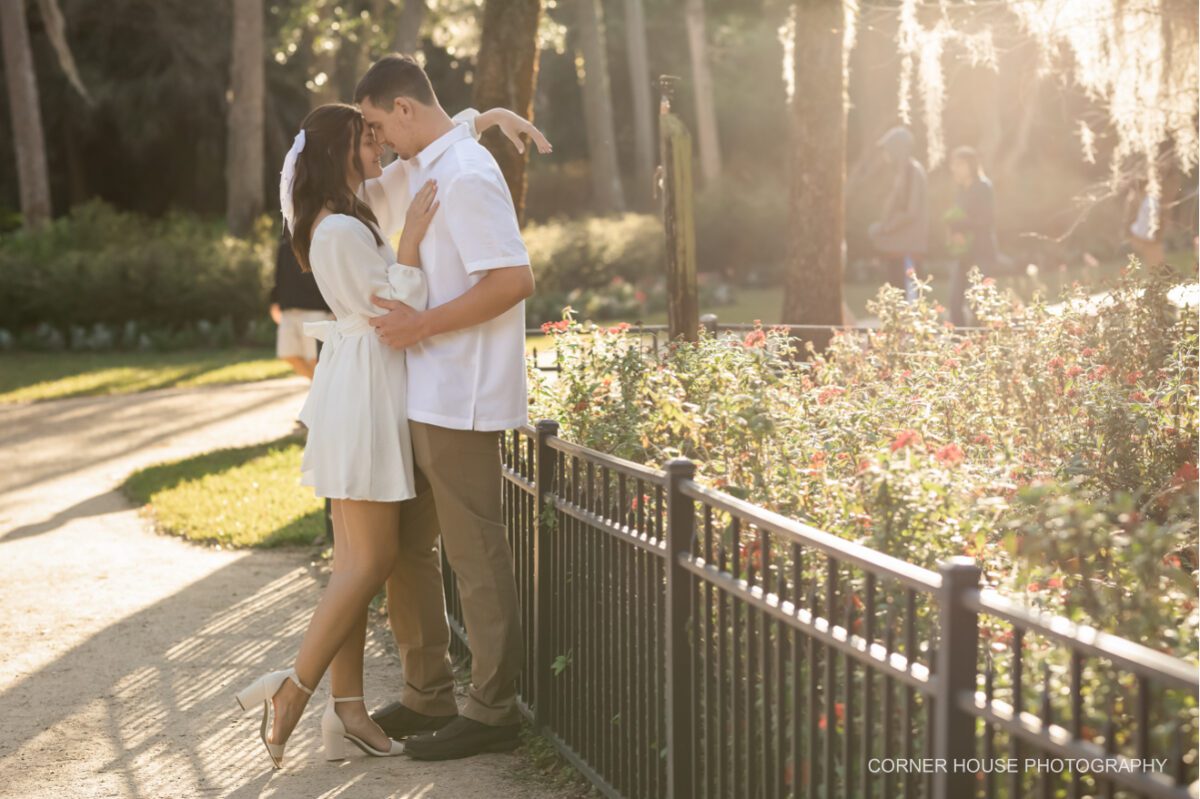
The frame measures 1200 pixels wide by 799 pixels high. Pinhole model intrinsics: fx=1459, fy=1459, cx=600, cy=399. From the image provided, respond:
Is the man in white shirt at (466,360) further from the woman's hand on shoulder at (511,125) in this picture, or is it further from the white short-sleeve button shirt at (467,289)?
the woman's hand on shoulder at (511,125)

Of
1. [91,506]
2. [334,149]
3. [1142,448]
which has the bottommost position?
[91,506]

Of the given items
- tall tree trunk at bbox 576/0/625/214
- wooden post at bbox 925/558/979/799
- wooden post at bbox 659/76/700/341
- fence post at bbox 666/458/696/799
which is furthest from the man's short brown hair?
tall tree trunk at bbox 576/0/625/214

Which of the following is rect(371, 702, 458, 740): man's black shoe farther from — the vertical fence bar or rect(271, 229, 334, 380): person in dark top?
rect(271, 229, 334, 380): person in dark top

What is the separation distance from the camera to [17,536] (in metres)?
8.77

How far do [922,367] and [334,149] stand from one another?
3.10 meters

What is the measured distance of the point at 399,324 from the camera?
14.7 ft

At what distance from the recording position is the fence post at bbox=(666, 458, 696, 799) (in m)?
3.80

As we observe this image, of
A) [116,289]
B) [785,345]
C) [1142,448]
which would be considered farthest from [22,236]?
[1142,448]

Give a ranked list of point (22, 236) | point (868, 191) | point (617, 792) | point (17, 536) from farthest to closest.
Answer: point (868, 191) → point (22, 236) → point (17, 536) → point (617, 792)

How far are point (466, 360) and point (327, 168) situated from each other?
0.76 m

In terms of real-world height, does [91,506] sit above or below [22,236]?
below

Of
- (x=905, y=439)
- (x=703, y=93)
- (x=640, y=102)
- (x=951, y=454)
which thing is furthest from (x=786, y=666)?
(x=703, y=93)

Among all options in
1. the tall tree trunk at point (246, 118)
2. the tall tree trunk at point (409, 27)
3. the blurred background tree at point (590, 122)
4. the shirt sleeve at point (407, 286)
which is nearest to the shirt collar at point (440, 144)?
the shirt sleeve at point (407, 286)

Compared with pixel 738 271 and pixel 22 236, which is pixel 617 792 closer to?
pixel 22 236
